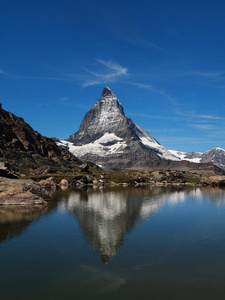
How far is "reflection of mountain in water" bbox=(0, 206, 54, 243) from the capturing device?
47.7m

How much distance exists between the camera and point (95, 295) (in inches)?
974

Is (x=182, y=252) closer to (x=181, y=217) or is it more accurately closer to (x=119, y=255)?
(x=119, y=255)

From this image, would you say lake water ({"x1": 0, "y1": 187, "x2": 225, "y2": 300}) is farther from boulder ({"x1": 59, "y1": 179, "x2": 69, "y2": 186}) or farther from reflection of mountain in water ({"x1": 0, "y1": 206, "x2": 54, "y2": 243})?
boulder ({"x1": 59, "y1": 179, "x2": 69, "y2": 186})

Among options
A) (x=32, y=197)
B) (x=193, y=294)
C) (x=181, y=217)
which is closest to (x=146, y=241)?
(x=193, y=294)

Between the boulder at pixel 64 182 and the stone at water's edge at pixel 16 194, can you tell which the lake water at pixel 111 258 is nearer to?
the stone at water's edge at pixel 16 194

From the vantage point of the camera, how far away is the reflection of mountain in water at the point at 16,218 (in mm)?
47691

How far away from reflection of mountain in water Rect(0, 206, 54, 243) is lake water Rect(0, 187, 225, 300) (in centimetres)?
18

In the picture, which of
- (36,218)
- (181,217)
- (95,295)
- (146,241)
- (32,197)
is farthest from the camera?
(32,197)

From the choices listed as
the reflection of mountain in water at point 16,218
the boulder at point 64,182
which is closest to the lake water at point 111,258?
the reflection of mountain in water at point 16,218

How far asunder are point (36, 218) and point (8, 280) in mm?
33632

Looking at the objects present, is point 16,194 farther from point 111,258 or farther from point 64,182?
point 64,182

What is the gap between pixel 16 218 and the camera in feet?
196

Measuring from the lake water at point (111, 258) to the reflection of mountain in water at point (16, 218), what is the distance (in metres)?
0.18

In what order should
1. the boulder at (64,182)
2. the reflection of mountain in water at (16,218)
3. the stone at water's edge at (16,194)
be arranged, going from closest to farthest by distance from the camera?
1. the reflection of mountain in water at (16,218)
2. the stone at water's edge at (16,194)
3. the boulder at (64,182)
